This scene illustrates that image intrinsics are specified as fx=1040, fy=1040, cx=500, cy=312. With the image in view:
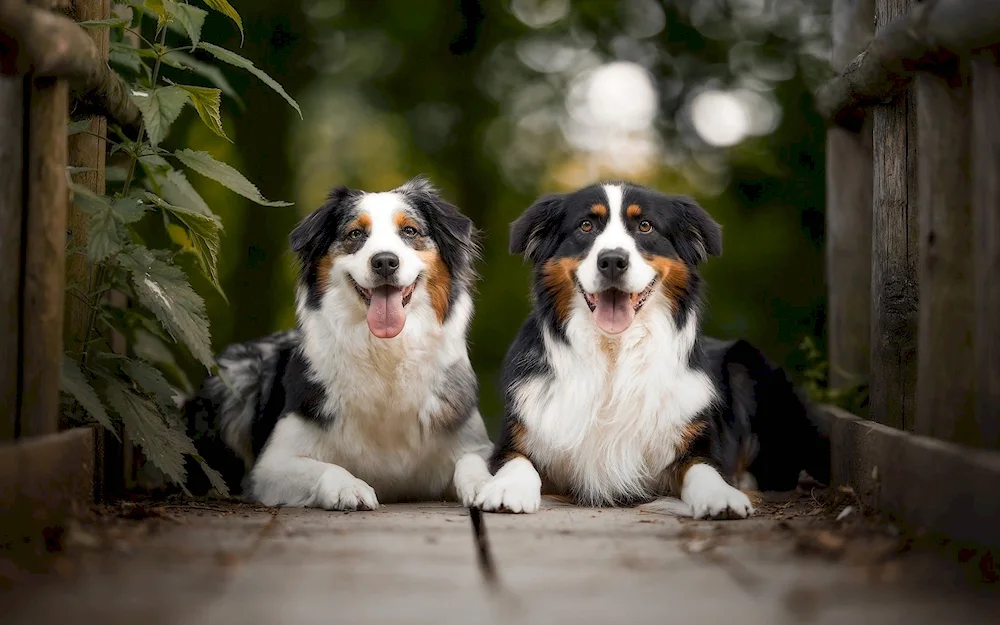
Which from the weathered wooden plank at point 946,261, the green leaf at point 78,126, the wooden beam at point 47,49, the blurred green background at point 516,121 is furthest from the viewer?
the blurred green background at point 516,121

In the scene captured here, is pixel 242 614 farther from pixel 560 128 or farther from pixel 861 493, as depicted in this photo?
pixel 560 128

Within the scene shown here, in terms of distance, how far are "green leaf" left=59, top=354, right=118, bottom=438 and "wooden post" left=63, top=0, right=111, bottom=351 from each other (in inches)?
12.9

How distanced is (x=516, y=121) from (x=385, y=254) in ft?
21.2

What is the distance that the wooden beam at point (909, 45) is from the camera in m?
2.37

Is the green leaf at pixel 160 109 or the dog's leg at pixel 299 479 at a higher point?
the green leaf at pixel 160 109

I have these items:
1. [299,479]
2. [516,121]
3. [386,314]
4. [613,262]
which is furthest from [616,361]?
[516,121]

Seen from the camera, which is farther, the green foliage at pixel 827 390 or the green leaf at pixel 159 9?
the green foliage at pixel 827 390

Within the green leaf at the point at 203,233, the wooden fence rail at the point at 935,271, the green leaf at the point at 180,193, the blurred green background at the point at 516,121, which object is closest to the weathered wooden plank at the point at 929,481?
the wooden fence rail at the point at 935,271

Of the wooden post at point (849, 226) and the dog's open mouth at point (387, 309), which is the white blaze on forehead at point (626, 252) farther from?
the wooden post at point (849, 226)

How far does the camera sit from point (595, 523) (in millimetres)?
3111

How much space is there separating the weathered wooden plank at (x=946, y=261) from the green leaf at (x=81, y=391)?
230 centimetres

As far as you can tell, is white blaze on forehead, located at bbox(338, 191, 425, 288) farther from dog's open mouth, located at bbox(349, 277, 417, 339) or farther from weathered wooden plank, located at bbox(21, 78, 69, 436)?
weathered wooden plank, located at bbox(21, 78, 69, 436)

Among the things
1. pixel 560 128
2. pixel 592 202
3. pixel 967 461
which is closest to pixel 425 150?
pixel 560 128

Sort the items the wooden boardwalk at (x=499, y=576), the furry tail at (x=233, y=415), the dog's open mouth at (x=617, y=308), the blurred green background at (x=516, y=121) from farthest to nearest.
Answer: the blurred green background at (x=516, y=121) → the furry tail at (x=233, y=415) → the dog's open mouth at (x=617, y=308) → the wooden boardwalk at (x=499, y=576)
